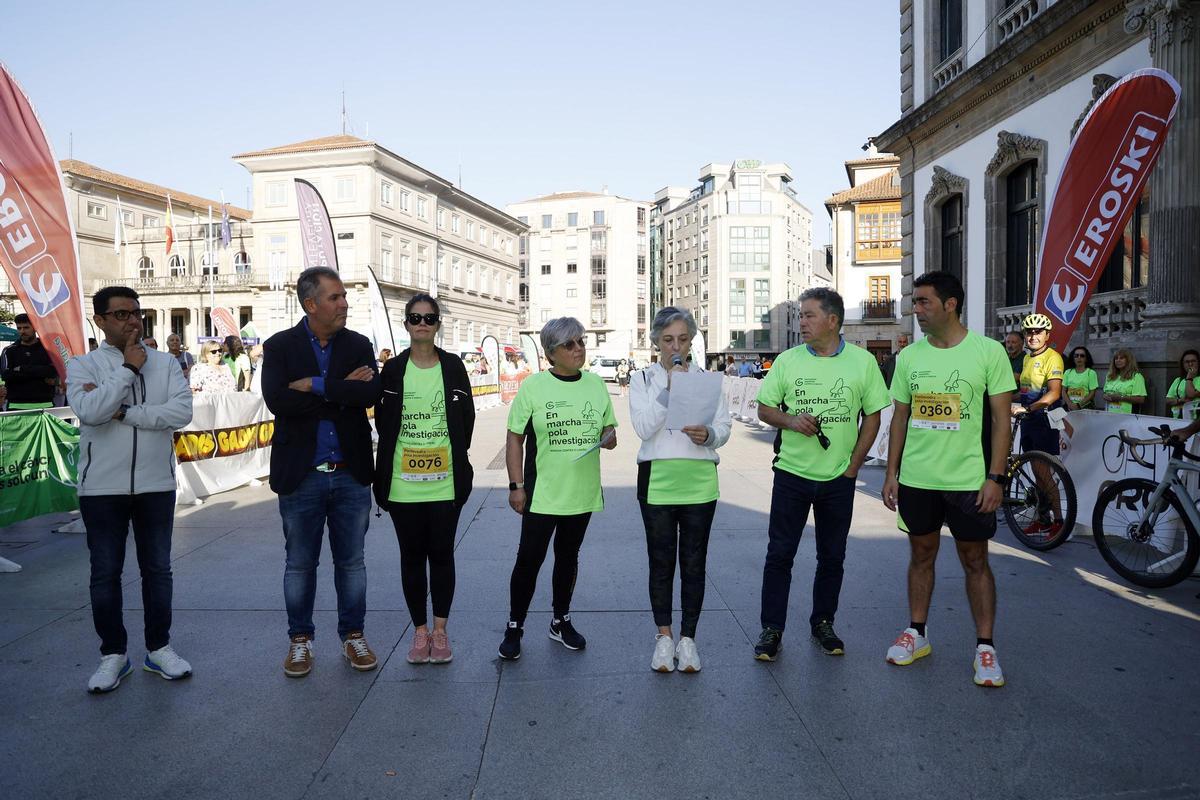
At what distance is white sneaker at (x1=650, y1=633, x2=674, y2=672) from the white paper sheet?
3.57 ft

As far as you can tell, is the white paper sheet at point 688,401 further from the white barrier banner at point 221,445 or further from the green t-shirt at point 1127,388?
the green t-shirt at point 1127,388

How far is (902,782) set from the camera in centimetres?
298

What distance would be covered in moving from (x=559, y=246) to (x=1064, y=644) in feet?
302

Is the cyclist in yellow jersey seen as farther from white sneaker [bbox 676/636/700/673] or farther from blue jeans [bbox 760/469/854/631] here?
white sneaker [bbox 676/636/700/673]

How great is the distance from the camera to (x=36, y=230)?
7062 mm

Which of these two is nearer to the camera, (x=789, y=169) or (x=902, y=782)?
(x=902, y=782)

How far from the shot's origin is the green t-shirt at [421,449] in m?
4.14

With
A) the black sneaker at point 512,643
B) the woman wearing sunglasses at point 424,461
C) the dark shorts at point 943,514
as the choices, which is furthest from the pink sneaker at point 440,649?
the dark shorts at point 943,514

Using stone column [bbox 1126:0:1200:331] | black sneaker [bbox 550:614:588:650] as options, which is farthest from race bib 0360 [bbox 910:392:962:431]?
stone column [bbox 1126:0:1200:331]

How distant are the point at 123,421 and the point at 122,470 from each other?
0.77ft

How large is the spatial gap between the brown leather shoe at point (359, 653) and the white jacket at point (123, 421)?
119 centimetres

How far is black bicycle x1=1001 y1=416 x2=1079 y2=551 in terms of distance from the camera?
6.46 m

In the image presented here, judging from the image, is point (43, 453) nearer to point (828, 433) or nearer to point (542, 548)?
point (542, 548)

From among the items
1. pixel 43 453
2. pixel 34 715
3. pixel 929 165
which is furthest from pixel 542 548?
pixel 929 165
